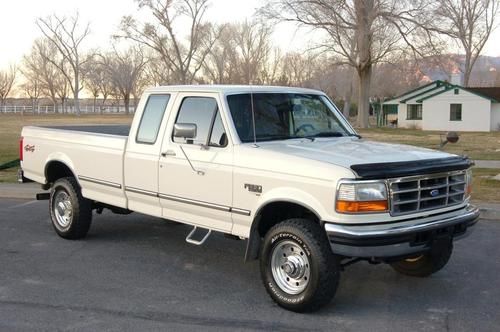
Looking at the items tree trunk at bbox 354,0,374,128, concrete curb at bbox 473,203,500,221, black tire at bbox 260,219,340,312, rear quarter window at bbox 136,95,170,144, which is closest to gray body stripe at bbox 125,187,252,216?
black tire at bbox 260,219,340,312

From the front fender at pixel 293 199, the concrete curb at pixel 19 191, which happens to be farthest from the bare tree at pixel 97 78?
the front fender at pixel 293 199

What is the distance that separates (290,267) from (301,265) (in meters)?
0.11

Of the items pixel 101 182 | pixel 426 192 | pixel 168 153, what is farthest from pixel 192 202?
pixel 426 192

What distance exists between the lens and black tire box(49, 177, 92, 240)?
305 inches

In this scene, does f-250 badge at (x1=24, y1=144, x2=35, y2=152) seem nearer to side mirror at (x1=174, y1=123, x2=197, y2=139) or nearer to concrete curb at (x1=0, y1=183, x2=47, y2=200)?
concrete curb at (x1=0, y1=183, x2=47, y2=200)

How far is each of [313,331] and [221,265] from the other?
2151 mm

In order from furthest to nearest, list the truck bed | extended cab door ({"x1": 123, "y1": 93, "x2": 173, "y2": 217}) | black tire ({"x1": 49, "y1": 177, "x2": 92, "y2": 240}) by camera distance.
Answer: the truck bed, black tire ({"x1": 49, "y1": 177, "x2": 92, "y2": 240}), extended cab door ({"x1": 123, "y1": 93, "x2": 173, "y2": 217})

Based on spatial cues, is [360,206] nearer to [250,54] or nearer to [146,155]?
[146,155]

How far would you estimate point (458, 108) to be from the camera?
47156mm

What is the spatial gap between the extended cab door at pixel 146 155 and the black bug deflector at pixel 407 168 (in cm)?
250

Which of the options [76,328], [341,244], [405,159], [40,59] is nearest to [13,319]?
[76,328]

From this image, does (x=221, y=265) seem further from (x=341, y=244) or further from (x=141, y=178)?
(x=341, y=244)

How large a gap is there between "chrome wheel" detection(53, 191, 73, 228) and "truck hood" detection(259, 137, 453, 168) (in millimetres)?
3338

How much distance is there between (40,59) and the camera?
120 m
